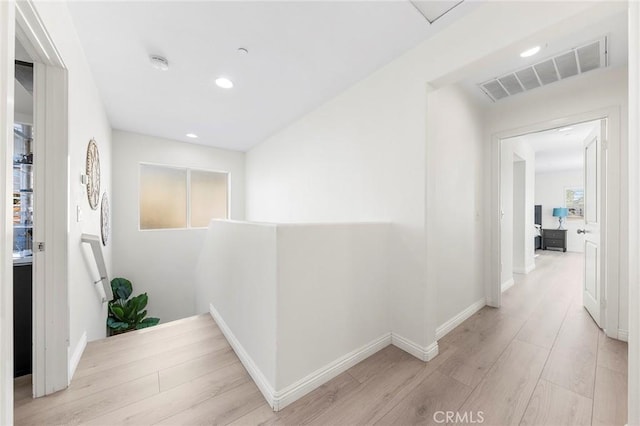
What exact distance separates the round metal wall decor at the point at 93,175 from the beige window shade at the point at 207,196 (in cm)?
216

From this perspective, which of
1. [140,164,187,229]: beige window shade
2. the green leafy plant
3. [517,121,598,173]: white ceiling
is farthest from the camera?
[140,164,187,229]: beige window shade

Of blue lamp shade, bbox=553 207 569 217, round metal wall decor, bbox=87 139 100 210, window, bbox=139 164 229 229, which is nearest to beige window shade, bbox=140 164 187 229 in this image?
window, bbox=139 164 229 229

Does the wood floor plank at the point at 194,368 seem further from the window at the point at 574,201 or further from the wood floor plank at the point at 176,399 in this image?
the window at the point at 574,201

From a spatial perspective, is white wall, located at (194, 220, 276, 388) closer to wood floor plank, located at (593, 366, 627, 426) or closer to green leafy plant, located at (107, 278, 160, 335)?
green leafy plant, located at (107, 278, 160, 335)

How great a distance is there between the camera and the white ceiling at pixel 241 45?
1617mm

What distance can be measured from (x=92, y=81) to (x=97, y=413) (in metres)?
2.88

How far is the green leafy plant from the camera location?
10.3ft

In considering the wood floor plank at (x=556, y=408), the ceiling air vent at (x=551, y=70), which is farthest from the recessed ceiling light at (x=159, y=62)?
the wood floor plank at (x=556, y=408)

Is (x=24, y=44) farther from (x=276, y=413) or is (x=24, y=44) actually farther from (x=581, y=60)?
(x=581, y=60)

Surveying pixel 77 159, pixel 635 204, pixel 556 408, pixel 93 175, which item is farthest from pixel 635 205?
pixel 93 175

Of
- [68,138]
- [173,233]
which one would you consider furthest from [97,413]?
[173,233]

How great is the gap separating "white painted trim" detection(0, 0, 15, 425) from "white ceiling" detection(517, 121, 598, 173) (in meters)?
4.73

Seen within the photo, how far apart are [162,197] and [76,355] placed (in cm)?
327

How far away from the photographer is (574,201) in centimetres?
→ 719
